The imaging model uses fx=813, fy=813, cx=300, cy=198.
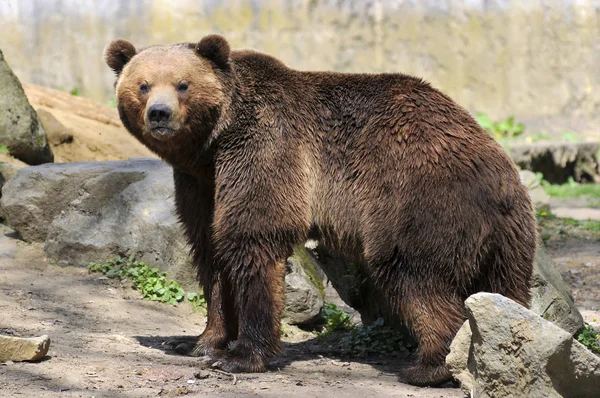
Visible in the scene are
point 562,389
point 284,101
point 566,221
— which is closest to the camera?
point 562,389

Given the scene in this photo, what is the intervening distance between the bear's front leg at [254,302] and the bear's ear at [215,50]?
4.07 feet

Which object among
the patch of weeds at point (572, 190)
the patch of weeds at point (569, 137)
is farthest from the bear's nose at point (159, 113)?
the patch of weeds at point (569, 137)

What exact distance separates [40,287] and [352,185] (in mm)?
3229

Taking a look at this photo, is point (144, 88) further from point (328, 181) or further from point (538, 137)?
point (538, 137)

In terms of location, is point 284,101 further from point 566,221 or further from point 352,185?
point 566,221

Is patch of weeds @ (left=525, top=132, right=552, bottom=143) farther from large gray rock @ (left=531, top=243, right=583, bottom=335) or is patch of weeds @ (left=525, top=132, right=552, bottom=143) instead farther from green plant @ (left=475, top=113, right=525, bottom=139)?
large gray rock @ (left=531, top=243, right=583, bottom=335)

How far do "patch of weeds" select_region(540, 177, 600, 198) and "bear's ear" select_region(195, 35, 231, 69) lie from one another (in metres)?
10.5

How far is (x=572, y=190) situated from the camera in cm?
1516

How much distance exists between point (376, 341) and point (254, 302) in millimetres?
1362

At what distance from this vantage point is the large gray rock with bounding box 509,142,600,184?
51.3 feet

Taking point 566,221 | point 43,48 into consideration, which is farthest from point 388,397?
point 43,48

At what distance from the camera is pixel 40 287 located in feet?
23.4

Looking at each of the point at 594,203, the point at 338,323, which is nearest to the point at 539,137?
the point at 594,203

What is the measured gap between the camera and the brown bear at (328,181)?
5.15 meters
